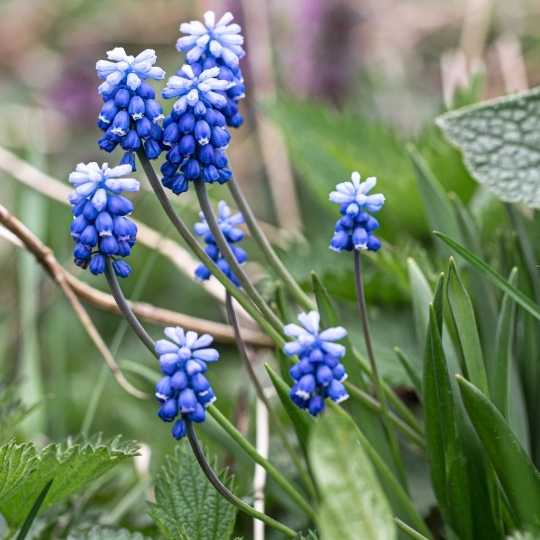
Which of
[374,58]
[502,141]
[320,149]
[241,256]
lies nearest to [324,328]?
[241,256]

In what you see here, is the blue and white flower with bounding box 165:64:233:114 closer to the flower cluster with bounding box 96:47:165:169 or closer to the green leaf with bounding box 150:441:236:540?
the flower cluster with bounding box 96:47:165:169

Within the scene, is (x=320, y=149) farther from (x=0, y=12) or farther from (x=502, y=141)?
(x=0, y=12)

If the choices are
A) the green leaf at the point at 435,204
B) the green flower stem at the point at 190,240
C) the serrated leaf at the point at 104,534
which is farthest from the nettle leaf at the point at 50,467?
the green leaf at the point at 435,204

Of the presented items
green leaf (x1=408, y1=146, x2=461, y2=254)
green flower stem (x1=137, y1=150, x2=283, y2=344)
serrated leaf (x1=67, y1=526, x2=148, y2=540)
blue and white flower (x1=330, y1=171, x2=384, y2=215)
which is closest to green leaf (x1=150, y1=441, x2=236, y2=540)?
serrated leaf (x1=67, y1=526, x2=148, y2=540)

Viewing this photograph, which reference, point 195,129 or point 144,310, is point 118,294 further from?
point 144,310

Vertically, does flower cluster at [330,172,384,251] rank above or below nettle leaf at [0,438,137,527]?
above
